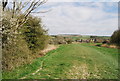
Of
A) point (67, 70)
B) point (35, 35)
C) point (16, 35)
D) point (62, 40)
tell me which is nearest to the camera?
point (16, 35)

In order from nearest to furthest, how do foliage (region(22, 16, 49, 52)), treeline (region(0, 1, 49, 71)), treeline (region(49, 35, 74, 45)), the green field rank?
1. treeline (region(0, 1, 49, 71))
2. the green field
3. foliage (region(22, 16, 49, 52))
4. treeline (region(49, 35, 74, 45))

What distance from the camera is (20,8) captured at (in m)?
5.74

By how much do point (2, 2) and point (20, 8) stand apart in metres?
0.82

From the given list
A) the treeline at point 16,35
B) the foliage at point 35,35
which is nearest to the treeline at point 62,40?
the foliage at point 35,35

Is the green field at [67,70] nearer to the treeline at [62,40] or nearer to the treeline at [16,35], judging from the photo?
the treeline at [16,35]

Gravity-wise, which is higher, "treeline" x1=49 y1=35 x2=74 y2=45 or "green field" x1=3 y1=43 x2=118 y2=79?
"green field" x1=3 y1=43 x2=118 y2=79

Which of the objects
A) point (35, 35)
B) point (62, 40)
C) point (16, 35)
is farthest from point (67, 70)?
point (62, 40)

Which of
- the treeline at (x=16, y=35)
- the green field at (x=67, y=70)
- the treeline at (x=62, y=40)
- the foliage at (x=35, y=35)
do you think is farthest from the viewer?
the treeline at (x=62, y=40)

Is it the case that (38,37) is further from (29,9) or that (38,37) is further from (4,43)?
(29,9)

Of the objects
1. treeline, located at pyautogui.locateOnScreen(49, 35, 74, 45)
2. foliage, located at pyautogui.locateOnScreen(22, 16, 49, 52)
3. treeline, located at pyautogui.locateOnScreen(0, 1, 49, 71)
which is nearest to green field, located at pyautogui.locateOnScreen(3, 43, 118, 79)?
treeline, located at pyautogui.locateOnScreen(0, 1, 49, 71)

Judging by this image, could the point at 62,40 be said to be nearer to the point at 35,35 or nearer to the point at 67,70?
the point at 35,35

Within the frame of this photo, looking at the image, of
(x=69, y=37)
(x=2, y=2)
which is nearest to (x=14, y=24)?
(x=2, y=2)

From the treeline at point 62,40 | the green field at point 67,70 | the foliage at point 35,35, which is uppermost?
the foliage at point 35,35

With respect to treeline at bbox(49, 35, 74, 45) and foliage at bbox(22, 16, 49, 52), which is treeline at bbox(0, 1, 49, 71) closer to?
foliage at bbox(22, 16, 49, 52)
